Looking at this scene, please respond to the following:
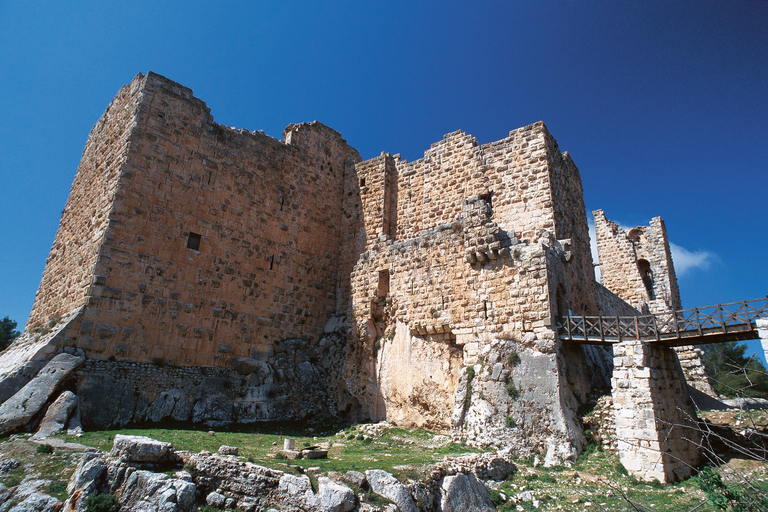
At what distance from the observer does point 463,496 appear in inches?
291

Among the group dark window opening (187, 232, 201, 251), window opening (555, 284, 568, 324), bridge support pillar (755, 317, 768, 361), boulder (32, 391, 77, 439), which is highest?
dark window opening (187, 232, 201, 251)

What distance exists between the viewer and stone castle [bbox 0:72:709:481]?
10594 millimetres

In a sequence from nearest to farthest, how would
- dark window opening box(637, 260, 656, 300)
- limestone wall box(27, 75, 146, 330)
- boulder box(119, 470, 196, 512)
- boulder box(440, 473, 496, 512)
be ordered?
1. boulder box(119, 470, 196, 512)
2. boulder box(440, 473, 496, 512)
3. limestone wall box(27, 75, 146, 330)
4. dark window opening box(637, 260, 656, 300)

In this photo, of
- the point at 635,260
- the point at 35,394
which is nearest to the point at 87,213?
the point at 35,394

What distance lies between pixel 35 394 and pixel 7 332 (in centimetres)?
1955

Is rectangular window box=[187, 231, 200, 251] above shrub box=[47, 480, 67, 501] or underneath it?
above

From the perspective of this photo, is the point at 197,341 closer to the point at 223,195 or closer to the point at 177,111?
the point at 223,195

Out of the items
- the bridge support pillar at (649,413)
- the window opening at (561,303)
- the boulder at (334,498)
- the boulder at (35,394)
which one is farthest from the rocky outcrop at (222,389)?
the bridge support pillar at (649,413)

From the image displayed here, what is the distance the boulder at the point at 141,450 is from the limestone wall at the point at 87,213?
227 inches

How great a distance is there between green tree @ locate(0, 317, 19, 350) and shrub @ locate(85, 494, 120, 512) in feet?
74.9

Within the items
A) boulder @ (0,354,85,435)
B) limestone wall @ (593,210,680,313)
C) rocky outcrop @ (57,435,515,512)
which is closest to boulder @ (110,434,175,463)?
rocky outcrop @ (57,435,515,512)

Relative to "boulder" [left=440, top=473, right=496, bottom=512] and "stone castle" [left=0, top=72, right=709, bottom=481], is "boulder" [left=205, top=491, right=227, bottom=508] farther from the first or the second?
"stone castle" [left=0, top=72, right=709, bottom=481]

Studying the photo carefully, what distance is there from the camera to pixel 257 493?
6.57 m

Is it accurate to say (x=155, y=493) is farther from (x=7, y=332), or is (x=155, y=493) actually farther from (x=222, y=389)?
(x=7, y=332)
